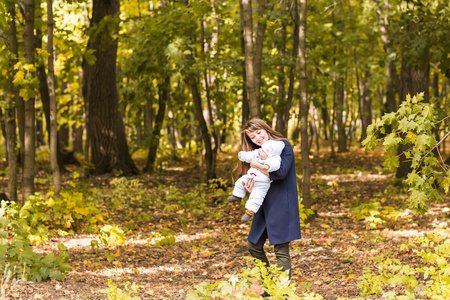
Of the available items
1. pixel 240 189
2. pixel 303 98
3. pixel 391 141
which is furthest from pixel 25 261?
pixel 303 98

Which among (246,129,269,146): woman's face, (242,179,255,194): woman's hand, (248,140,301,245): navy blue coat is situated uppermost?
(246,129,269,146): woman's face

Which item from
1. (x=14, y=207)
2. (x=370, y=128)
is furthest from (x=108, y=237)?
(x=370, y=128)

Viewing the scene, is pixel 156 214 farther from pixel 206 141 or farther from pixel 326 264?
pixel 326 264

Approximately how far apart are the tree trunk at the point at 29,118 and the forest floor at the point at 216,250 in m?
1.28

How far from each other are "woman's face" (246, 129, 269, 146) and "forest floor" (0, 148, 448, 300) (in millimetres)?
1345

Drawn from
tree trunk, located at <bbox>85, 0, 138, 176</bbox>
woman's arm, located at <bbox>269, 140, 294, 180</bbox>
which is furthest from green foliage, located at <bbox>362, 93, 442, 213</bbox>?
tree trunk, located at <bbox>85, 0, 138, 176</bbox>

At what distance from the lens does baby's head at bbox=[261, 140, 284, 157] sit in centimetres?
380

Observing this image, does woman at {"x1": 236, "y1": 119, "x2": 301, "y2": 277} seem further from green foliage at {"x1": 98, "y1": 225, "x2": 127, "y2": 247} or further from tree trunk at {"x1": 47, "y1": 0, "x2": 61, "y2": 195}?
tree trunk at {"x1": 47, "y1": 0, "x2": 61, "y2": 195}

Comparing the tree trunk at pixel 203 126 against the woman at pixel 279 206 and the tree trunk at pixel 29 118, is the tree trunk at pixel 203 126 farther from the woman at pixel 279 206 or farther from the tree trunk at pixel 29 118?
the woman at pixel 279 206

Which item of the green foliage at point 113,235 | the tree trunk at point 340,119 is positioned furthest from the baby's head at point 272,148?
the tree trunk at point 340,119

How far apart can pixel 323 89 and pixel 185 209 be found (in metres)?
5.79

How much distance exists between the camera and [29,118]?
22.9 feet

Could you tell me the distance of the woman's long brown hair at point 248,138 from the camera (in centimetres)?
402

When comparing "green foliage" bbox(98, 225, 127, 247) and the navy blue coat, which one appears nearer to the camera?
the navy blue coat
